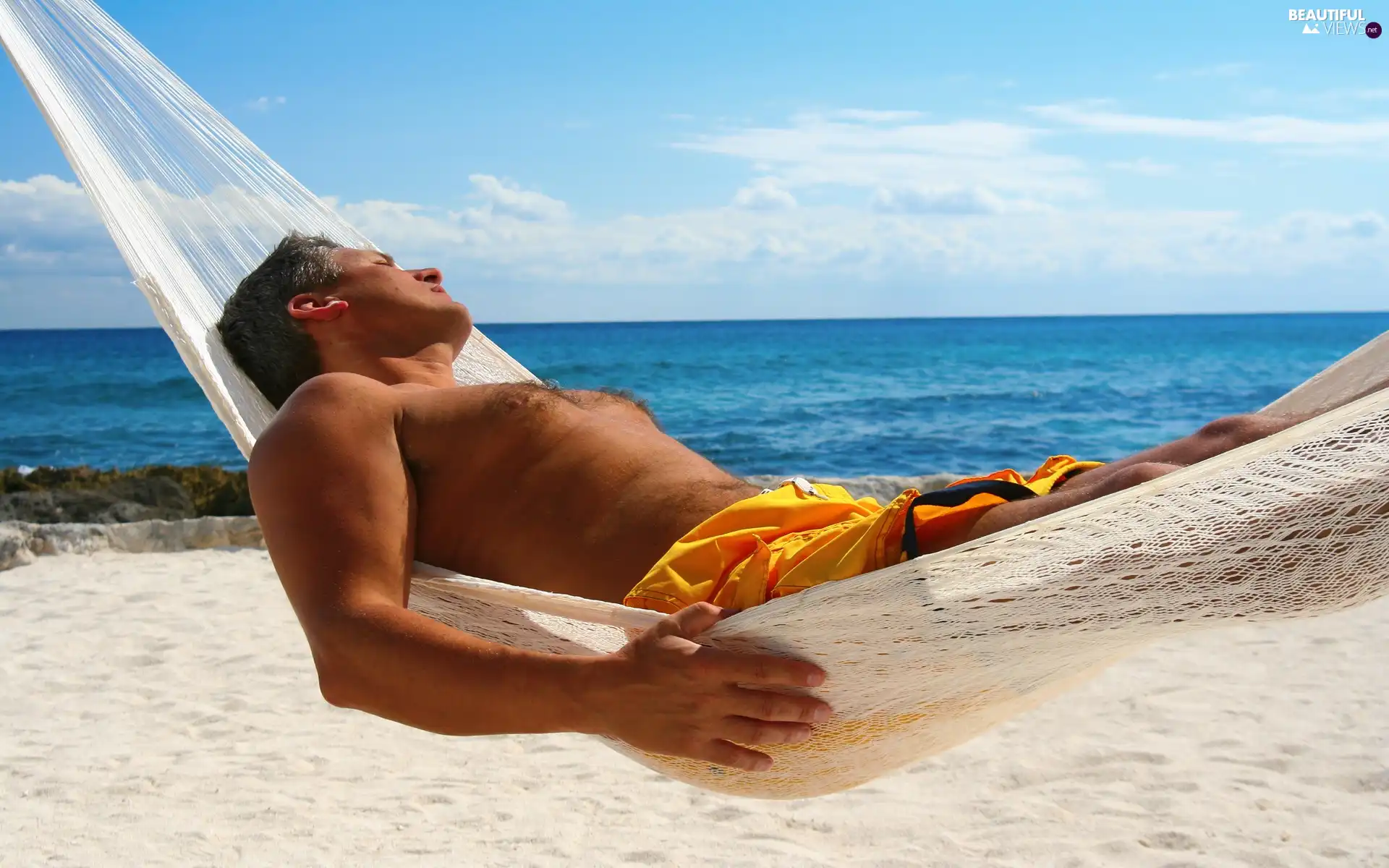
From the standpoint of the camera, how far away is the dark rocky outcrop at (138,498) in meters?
5.11

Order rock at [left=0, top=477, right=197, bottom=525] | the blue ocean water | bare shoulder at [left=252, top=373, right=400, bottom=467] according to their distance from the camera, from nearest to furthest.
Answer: bare shoulder at [left=252, top=373, right=400, bottom=467], rock at [left=0, top=477, right=197, bottom=525], the blue ocean water

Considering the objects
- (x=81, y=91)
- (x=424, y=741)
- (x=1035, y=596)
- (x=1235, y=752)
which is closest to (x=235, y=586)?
(x=424, y=741)

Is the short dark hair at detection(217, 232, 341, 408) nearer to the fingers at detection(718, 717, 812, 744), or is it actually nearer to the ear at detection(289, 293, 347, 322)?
the ear at detection(289, 293, 347, 322)

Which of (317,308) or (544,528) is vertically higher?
(317,308)

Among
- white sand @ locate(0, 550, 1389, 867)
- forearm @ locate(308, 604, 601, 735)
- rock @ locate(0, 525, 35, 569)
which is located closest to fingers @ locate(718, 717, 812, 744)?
forearm @ locate(308, 604, 601, 735)

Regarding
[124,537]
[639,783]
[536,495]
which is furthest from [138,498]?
[536,495]

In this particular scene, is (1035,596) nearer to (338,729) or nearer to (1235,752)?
(1235,752)

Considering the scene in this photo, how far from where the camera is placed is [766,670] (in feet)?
3.58

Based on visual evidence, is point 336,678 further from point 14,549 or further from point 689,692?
point 14,549

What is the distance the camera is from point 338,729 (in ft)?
9.46

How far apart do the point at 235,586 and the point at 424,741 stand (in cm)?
165

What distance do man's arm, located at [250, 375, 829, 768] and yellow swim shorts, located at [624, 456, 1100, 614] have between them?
135 millimetres

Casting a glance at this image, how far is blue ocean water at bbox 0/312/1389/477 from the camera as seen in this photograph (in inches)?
474

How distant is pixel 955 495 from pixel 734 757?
0.35 meters
